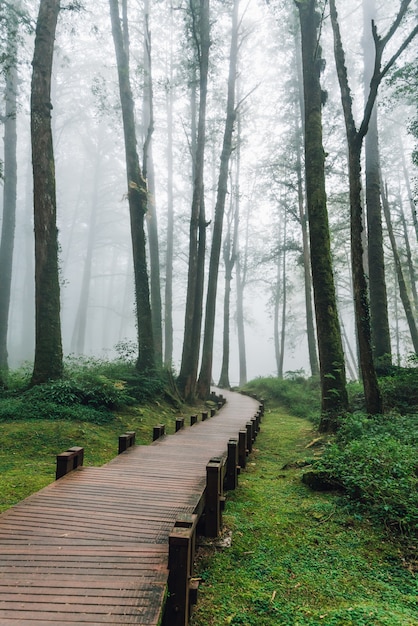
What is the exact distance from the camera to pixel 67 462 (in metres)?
4.27

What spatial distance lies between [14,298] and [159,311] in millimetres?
38031

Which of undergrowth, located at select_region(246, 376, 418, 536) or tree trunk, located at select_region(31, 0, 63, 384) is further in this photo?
tree trunk, located at select_region(31, 0, 63, 384)

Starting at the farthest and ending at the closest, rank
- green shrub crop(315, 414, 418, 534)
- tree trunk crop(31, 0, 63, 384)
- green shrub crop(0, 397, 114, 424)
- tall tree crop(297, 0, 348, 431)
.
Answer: tree trunk crop(31, 0, 63, 384), tall tree crop(297, 0, 348, 431), green shrub crop(0, 397, 114, 424), green shrub crop(315, 414, 418, 534)

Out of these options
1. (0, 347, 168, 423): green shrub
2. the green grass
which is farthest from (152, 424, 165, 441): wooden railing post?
(0, 347, 168, 423): green shrub

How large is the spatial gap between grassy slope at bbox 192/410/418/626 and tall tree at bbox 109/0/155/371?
7.64m

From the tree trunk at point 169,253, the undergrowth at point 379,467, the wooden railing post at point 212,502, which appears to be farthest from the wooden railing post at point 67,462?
the tree trunk at point 169,253

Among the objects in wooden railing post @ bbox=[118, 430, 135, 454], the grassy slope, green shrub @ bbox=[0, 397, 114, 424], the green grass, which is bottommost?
the grassy slope

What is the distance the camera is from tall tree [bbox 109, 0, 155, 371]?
39.6 feet

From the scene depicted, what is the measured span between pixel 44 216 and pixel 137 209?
3.63m

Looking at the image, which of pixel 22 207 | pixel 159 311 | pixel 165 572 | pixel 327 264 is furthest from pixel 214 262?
pixel 22 207

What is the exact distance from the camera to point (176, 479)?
14.2ft

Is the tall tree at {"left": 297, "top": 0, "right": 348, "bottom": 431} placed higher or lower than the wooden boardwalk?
higher

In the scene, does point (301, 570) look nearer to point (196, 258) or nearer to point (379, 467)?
point (379, 467)

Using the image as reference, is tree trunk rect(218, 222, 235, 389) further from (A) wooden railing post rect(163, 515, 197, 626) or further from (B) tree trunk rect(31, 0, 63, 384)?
(A) wooden railing post rect(163, 515, 197, 626)
